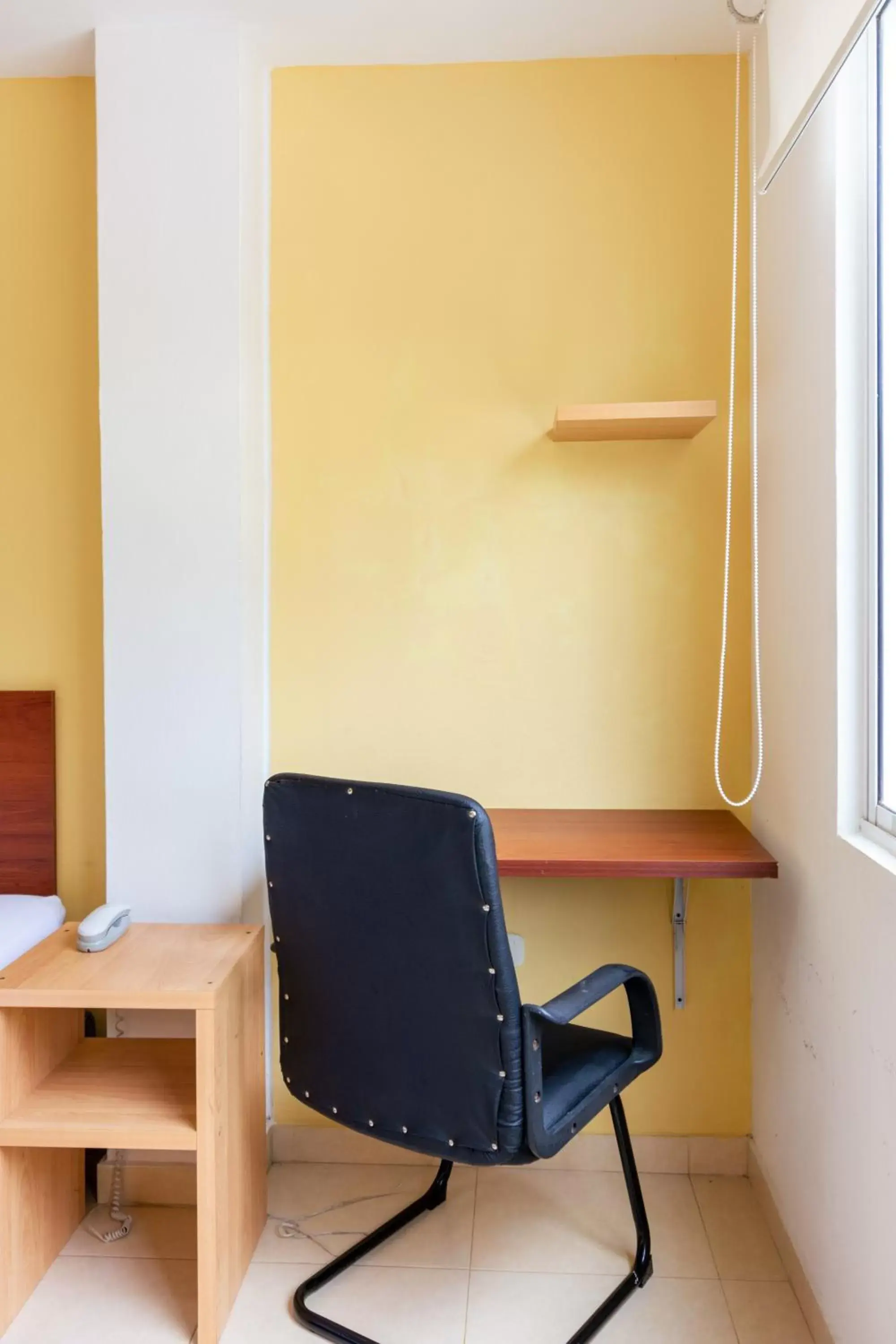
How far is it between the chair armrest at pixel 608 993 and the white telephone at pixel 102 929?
933mm

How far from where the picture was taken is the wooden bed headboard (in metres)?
2.36

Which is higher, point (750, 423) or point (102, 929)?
point (750, 423)

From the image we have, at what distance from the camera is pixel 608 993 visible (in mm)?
1772

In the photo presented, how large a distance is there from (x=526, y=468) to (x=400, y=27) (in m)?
1.00

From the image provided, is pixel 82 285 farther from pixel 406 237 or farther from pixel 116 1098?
pixel 116 1098

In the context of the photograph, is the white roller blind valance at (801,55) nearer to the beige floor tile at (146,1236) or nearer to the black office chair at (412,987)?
the black office chair at (412,987)

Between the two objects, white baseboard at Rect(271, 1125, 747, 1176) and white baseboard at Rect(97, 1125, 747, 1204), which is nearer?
white baseboard at Rect(97, 1125, 747, 1204)

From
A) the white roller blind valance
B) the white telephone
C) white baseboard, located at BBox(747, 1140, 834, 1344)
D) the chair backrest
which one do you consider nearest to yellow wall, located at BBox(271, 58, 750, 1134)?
white baseboard, located at BBox(747, 1140, 834, 1344)

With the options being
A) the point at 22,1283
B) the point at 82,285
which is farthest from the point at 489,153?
the point at 22,1283

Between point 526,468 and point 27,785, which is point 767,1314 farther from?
point 27,785

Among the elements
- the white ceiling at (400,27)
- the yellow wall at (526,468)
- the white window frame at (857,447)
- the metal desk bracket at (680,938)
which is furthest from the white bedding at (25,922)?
the white ceiling at (400,27)

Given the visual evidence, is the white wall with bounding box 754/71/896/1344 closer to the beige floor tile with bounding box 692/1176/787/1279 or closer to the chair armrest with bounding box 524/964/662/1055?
the beige floor tile with bounding box 692/1176/787/1279

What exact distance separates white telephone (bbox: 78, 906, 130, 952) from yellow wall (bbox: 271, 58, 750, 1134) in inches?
25.5

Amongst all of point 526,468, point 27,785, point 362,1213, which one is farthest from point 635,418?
point 362,1213
